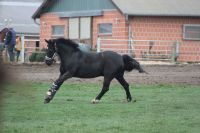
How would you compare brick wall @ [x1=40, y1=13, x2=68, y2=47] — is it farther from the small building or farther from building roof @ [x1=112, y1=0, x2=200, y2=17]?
building roof @ [x1=112, y1=0, x2=200, y2=17]

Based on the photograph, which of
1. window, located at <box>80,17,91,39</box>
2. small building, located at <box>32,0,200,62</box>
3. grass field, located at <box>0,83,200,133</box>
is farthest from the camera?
window, located at <box>80,17,91,39</box>

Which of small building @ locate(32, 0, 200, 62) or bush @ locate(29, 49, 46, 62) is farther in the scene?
small building @ locate(32, 0, 200, 62)

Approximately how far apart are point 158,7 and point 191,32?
2403mm

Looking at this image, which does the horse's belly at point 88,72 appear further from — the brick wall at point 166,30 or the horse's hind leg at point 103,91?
the brick wall at point 166,30

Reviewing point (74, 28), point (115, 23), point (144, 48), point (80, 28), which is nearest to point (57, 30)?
point (74, 28)

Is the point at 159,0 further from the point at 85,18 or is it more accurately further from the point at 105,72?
the point at 105,72

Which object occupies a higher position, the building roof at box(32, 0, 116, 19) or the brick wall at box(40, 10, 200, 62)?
the building roof at box(32, 0, 116, 19)

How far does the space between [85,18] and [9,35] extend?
8696mm

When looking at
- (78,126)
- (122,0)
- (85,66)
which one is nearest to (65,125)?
(78,126)

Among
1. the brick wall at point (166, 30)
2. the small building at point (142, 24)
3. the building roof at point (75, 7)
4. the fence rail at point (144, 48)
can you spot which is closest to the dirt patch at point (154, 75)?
the fence rail at point (144, 48)

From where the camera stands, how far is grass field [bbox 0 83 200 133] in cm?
901

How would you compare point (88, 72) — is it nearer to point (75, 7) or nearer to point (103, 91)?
point (103, 91)

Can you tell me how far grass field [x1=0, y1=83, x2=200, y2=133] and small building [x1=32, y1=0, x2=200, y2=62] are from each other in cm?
1889

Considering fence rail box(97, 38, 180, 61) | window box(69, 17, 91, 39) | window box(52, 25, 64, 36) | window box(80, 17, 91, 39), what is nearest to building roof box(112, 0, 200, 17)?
fence rail box(97, 38, 180, 61)
